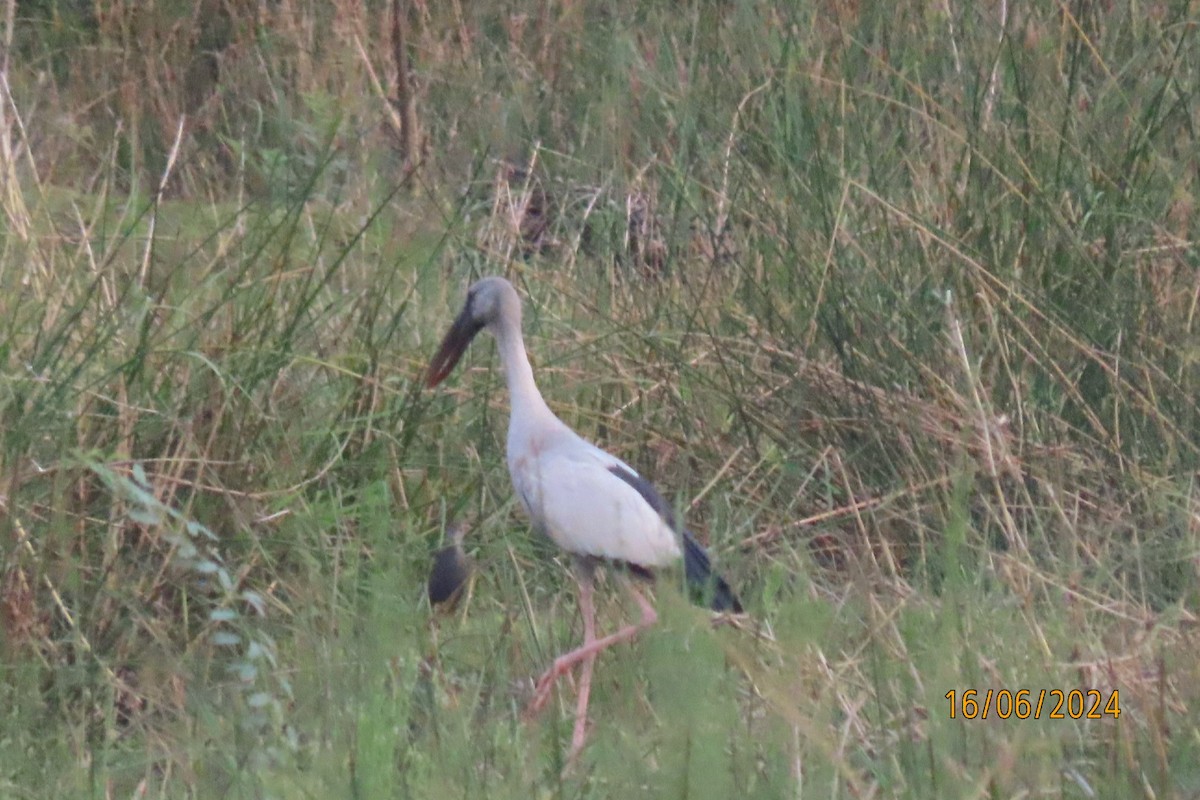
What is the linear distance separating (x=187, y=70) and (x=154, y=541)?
409 cm

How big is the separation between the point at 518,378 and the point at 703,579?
29.4 inches

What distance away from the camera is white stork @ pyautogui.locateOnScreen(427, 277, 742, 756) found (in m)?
3.14

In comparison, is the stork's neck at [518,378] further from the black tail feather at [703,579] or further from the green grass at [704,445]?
the black tail feather at [703,579]

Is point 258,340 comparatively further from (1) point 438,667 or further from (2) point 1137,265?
(2) point 1137,265

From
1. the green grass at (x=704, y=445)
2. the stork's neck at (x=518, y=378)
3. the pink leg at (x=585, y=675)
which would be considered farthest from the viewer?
the stork's neck at (x=518, y=378)

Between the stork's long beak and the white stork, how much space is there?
0.23 metres

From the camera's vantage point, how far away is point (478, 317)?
3736 millimetres

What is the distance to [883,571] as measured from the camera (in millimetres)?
3662

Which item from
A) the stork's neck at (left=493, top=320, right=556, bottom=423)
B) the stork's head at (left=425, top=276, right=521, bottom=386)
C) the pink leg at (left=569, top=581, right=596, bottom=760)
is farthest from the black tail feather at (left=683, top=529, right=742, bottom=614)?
the stork's head at (left=425, top=276, right=521, bottom=386)

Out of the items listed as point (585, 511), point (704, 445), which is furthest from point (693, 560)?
point (704, 445)

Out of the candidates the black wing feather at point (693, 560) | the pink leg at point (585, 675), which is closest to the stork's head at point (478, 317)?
the black wing feather at point (693, 560)

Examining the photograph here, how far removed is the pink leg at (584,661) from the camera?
2986 millimetres

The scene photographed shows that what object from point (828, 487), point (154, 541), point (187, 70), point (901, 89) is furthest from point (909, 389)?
point (187, 70)

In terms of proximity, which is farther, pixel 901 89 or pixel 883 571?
pixel 901 89
